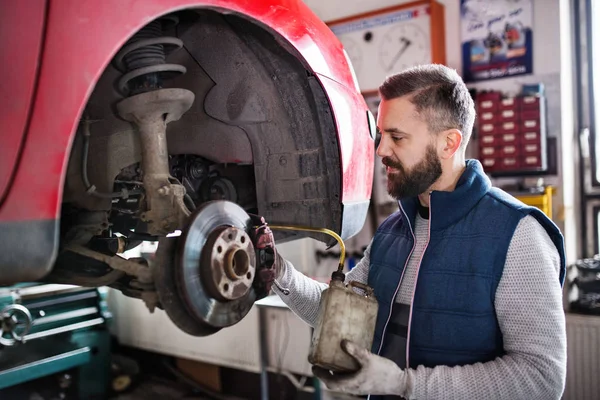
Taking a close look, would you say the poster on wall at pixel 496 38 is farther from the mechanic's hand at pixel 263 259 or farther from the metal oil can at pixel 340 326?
the mechanic's hand at pixel 263 259

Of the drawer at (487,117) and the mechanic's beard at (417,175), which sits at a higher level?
the drawer at (487,117)

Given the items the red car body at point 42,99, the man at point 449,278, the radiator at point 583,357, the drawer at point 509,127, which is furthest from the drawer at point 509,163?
the red car body at point 42,99

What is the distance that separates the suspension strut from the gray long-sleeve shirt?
1.86 feet

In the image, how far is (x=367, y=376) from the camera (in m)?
→ 0.94

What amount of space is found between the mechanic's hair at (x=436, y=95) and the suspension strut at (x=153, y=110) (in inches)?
21.3

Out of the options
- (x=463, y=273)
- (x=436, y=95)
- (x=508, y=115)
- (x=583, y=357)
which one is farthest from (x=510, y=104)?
(x=463, y=273)

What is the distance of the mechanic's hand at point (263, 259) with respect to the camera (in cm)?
90

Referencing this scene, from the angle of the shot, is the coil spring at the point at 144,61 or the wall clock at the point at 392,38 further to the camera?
the wall clock at the point at 392,38

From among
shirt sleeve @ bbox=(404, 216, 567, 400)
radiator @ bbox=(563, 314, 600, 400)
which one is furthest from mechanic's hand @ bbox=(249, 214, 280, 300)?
radiator @ bbox=(563, 314, 600, 400)

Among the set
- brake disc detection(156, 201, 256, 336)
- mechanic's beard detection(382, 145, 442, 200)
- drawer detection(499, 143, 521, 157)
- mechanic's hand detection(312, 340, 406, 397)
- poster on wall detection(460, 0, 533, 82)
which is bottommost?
mechanic's hand detection(312, 340, 406, 397)

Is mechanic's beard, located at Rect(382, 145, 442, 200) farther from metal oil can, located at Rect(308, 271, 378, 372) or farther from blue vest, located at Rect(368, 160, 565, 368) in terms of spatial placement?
metal oil can, located at Rect(308, 271, 378, 372)

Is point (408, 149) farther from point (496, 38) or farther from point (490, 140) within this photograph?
point (496, 38)

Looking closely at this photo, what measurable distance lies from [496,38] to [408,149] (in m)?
1.91

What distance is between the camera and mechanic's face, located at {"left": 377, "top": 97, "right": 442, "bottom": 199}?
1187mm
